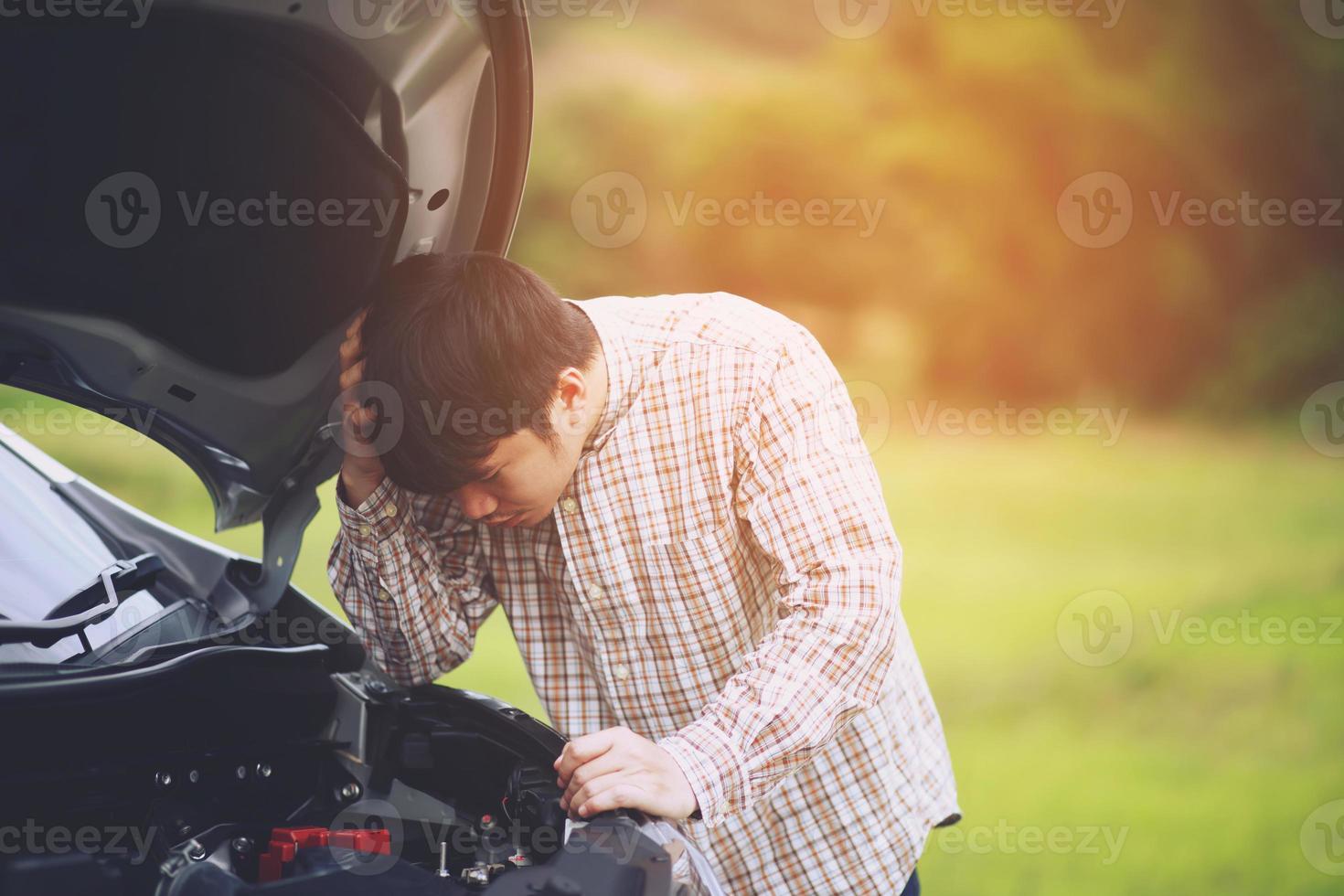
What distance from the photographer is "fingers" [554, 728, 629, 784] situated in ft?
3.96

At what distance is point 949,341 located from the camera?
26.3 feet

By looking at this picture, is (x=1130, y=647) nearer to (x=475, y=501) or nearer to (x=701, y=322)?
(x=701, y=322)

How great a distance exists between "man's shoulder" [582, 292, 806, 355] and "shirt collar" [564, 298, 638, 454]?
0.09 feet

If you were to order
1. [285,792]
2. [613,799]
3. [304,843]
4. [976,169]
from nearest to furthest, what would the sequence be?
[613,799]
[304,843]
[285,792]
[976,169]

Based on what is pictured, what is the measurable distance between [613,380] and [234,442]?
0.51m

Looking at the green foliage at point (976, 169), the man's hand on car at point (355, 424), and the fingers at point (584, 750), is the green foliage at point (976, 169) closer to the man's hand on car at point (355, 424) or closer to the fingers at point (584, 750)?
the man's hand on car at point (355, 424)

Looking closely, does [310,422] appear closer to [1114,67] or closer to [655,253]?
[655,253]

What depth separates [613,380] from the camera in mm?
1518

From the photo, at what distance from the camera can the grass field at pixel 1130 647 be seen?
3576 mm

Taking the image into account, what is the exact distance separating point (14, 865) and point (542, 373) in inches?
30.4

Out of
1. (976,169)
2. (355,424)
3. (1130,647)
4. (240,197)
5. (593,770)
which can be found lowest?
(1130,647)

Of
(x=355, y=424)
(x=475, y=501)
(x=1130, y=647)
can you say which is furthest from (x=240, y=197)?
(x=1130, y=647)

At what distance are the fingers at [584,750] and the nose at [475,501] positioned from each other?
357mm

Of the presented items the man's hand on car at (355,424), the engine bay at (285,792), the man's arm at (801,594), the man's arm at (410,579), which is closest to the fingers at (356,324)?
the man's hand on car at (355,424)
